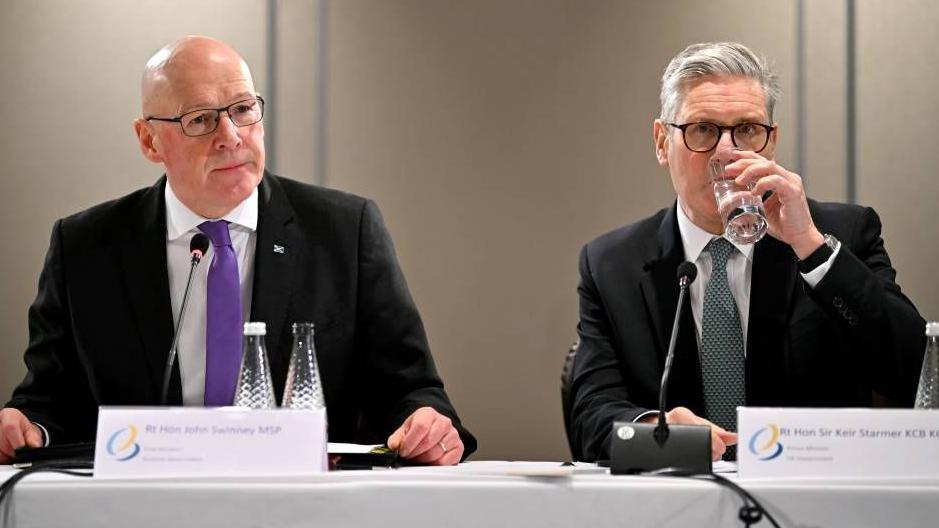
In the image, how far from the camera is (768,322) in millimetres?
2484

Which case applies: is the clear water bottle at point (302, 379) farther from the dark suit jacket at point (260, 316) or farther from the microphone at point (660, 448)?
the dark suit jacket at point (260, 316)

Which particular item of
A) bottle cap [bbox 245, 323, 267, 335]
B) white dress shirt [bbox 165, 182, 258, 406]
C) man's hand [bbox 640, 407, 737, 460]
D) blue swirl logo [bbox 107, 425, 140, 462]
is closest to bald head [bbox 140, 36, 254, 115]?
white dress shirt [bbox 165, 182, 258, 406]

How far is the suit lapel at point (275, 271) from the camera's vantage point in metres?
2.50

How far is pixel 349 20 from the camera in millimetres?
3758

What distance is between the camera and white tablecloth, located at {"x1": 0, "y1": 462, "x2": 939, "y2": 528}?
58.2 inches

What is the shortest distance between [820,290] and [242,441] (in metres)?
1.26

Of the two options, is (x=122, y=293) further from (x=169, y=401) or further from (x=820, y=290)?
(x=820, y=290)

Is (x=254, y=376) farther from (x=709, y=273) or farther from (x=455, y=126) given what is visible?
(x=455, y=126)

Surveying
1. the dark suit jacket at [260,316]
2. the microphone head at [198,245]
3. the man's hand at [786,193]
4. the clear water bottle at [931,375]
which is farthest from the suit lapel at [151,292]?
the clear water bottle at [931,375]

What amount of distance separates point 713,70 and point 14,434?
174cm

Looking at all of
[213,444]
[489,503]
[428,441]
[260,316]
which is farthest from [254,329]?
[260,316]

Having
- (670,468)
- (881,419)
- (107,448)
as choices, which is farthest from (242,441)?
(881,419)

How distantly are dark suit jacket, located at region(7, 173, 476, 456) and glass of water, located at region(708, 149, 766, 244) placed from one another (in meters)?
0.75

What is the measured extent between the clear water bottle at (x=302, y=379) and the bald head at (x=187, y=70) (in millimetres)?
981
